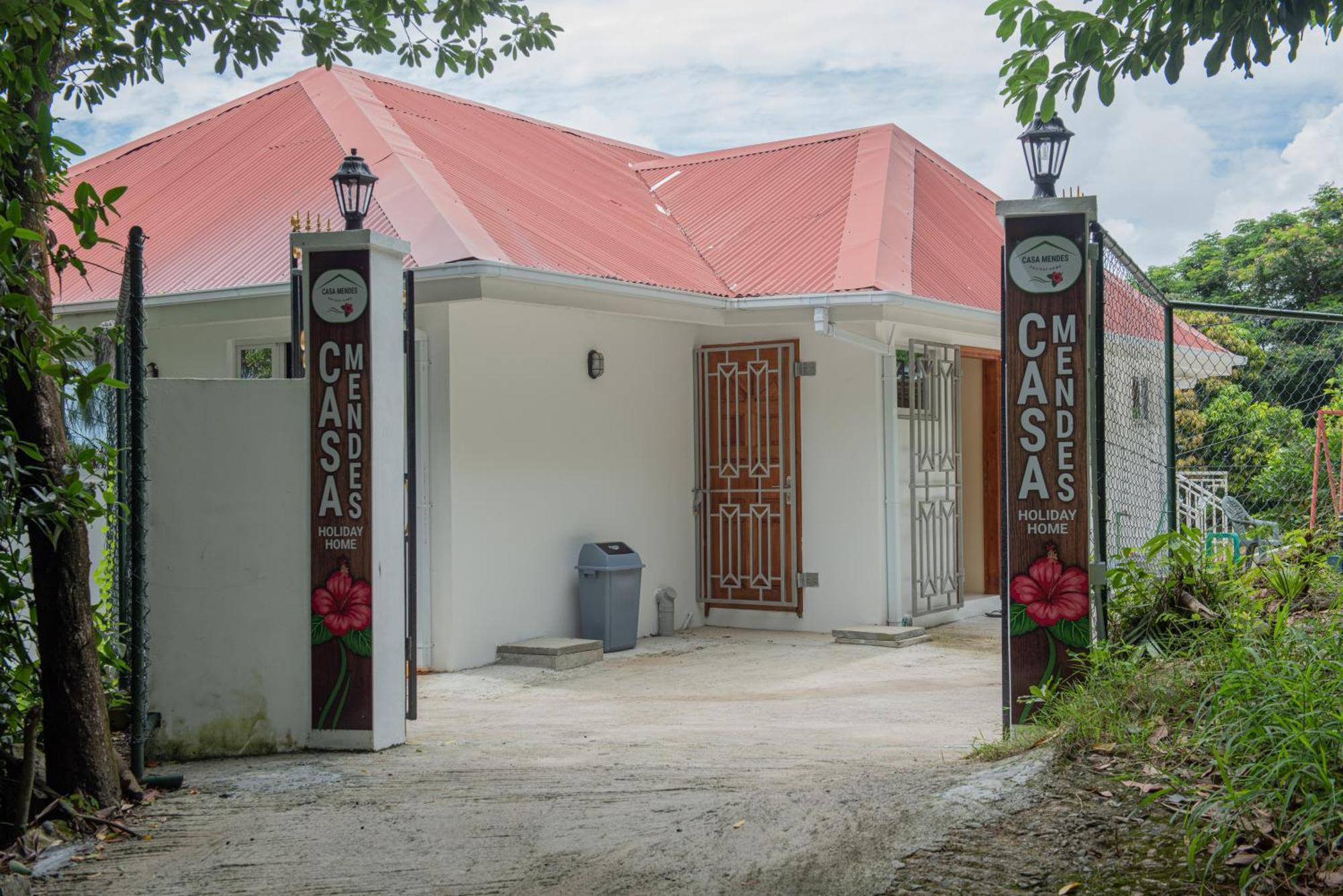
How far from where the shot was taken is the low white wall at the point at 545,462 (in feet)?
30.9

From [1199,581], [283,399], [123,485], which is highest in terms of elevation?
[283,399]

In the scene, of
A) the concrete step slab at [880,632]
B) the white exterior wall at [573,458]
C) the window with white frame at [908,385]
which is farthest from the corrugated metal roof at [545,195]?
the concrete step slab at [880,632]

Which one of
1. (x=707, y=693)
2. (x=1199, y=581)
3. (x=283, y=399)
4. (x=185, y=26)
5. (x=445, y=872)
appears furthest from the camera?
(x=707, y=693)

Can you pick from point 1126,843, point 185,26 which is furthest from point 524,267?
point 1126,843

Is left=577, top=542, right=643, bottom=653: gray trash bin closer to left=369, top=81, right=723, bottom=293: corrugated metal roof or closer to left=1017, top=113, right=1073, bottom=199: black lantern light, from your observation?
left=369, top=81, right=723, bottom=293: corrugated metal roof

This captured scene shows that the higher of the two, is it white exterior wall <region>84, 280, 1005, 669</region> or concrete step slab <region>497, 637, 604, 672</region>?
white exterior wall <region>84, 280, 1005, 669</region>

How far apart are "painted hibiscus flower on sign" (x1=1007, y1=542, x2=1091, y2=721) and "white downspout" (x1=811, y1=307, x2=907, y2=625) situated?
206 inches

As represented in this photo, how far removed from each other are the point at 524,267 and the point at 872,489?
3683 mm

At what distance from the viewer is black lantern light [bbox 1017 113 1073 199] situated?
5848mm

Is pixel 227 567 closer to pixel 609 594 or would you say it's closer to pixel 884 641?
pixel 609 594

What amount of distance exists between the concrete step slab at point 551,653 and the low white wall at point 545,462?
0.14 m

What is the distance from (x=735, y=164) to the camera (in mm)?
14352

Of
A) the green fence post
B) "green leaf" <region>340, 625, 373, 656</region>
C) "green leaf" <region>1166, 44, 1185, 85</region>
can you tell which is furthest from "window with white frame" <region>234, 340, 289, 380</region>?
"green leaf" <region>1166, 44, 1185, 85</region>

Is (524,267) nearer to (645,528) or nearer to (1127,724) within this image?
(645,528)
